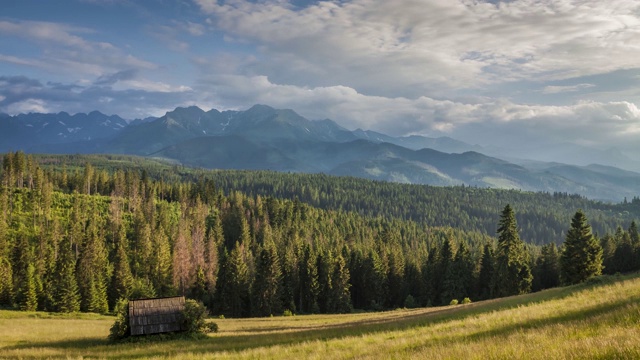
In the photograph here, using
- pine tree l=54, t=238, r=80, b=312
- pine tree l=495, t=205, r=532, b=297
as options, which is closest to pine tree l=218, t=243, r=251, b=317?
pine tree l=54, t=238, r=80, b=312

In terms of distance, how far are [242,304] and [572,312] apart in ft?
296

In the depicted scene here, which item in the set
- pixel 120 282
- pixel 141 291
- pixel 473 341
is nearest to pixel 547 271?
pixel 473 341

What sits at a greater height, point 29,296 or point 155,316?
point 155,316

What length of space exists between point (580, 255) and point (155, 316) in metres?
69.9

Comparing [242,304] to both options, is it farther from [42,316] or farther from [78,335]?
[78,335]

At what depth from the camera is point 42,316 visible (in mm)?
69125

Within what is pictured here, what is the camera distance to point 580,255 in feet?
233

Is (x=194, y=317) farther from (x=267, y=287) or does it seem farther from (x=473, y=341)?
(x=267, y=287)

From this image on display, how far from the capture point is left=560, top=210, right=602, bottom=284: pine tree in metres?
70.4

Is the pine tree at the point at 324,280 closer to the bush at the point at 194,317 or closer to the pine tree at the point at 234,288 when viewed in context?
the pine tree at the point at 234,288

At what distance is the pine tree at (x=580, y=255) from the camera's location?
70438mm

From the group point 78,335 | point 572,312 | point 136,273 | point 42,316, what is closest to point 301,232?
point 136,273

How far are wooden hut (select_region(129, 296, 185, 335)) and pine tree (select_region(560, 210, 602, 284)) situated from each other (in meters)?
66.7

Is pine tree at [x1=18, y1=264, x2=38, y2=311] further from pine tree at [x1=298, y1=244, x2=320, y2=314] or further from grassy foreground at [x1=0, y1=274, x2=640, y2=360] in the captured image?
pine tree at [x1=298, y1=244, x2=320, y2=314]
